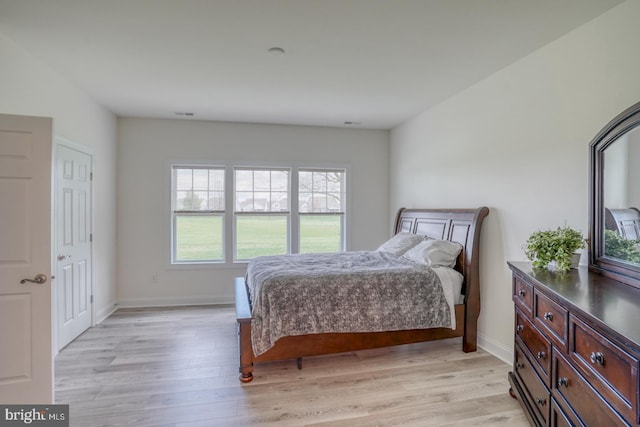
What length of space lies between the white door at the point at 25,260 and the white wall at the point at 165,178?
256 centimetres

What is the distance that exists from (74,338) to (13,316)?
5.40ft

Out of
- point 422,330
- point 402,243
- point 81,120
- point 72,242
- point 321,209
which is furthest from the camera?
point 321,209

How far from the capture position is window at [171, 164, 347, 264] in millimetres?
4867

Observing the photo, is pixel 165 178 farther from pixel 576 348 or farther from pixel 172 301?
pixel 576 348

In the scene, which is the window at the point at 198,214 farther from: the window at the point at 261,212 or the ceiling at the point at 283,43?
the ceiling at the point at 283,43

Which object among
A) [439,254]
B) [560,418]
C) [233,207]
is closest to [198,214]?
[233,207]

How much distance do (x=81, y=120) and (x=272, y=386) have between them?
349cm

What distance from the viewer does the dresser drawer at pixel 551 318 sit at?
1562mm

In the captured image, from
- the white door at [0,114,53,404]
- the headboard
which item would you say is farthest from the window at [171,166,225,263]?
the headboard

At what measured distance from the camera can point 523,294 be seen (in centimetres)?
212

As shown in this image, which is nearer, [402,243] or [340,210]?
[402,243]

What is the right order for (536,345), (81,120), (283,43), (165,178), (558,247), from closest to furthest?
(536,345) < (558,247) < (283,43) < (81,120) < (165,178)

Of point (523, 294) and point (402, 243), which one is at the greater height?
point (402, 243)

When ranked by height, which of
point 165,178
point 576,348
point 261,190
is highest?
point 165,178
